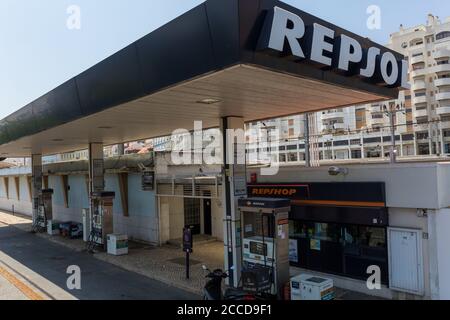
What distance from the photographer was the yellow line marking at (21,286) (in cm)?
1031

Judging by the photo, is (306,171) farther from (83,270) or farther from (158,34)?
(83,270)

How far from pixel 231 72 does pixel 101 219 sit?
12.3 meters

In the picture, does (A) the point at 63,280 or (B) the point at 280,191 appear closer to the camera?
(B) the point at 280,191

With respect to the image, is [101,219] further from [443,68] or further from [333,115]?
[443,68]

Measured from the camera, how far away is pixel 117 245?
1583 cm

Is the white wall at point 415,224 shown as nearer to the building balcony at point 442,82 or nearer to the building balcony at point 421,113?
the building balcony at point 442,82

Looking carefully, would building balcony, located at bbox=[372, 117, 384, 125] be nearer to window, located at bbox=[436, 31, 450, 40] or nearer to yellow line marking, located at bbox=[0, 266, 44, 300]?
window, located at bbox=[436, 31, 450, 40]

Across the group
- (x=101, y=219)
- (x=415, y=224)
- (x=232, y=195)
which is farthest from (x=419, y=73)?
(x=232, y=195)

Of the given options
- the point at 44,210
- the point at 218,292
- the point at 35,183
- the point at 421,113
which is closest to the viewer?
the point at 218,292

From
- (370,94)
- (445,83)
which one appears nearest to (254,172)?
(370,94)

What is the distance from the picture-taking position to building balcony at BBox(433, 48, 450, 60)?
61.2m

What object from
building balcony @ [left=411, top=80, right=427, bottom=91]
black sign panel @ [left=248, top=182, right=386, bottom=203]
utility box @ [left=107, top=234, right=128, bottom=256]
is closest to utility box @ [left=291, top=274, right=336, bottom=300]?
black sign panel @ [left=248, top=182, right=386, bottom=203]

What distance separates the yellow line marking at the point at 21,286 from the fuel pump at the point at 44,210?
9.41 meters

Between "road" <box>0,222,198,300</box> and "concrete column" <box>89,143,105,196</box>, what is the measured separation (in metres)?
2.99
